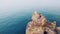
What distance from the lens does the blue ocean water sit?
1.44 metres

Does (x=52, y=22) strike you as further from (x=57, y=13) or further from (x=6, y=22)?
(x=6, y=22)

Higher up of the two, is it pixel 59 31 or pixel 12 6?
pixel 12 6

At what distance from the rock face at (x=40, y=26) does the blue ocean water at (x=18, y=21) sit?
4 cm

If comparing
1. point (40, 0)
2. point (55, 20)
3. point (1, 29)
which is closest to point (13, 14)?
point (1, 29)

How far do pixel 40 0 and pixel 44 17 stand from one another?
0.18m

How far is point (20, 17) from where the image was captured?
57.7 inches

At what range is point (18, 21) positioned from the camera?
1.46 metres

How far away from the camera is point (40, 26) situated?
4.62ft

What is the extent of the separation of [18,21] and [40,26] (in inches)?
8.7

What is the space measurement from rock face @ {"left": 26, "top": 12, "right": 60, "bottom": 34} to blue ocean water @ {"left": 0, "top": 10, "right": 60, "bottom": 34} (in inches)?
1.7

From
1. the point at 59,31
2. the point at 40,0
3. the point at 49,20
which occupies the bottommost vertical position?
the point at 59,31

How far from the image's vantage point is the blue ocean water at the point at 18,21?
1.44 metres

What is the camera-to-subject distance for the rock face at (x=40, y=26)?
1.40m

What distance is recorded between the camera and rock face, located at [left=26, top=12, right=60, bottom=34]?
4.60 ft
